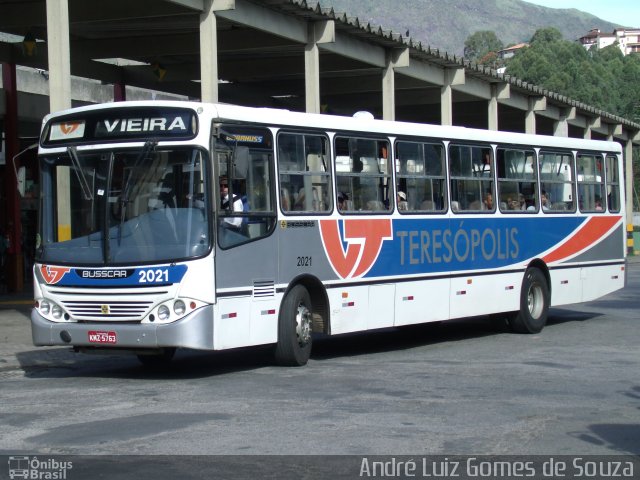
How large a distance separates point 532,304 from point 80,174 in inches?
342

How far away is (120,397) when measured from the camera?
1148cm

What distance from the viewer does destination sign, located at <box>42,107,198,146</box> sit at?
12516 millimetres

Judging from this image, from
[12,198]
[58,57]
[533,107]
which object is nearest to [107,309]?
[58,57]

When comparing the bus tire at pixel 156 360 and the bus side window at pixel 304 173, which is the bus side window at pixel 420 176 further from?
the bus tire at pixel 156 360

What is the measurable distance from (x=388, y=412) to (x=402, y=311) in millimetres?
5432

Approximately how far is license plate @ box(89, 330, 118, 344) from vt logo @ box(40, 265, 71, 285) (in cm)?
80

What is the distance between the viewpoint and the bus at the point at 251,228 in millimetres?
12375

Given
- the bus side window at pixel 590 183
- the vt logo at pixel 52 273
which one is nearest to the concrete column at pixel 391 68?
the bus side window at pixel 590 183

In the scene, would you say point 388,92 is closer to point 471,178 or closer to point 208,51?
point 208,51

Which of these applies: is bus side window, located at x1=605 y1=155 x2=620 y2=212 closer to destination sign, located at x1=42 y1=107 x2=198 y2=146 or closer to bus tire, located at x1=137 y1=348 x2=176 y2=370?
bus tire, located at x1=137 y1=348 x2=176 y2=370

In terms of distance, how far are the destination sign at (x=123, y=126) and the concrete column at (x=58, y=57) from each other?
521cm

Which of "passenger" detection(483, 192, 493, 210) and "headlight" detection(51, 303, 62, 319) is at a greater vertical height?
"passenger" detection(483, 192, 493, 210)

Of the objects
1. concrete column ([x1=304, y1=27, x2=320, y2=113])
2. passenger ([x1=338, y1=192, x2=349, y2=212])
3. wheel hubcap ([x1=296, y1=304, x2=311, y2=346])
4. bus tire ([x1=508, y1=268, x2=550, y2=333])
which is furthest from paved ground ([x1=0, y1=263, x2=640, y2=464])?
concrete column ([x1=304, y1=27, x2=320, y2=113])

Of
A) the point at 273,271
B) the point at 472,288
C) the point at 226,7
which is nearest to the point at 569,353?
the point at 472,288
